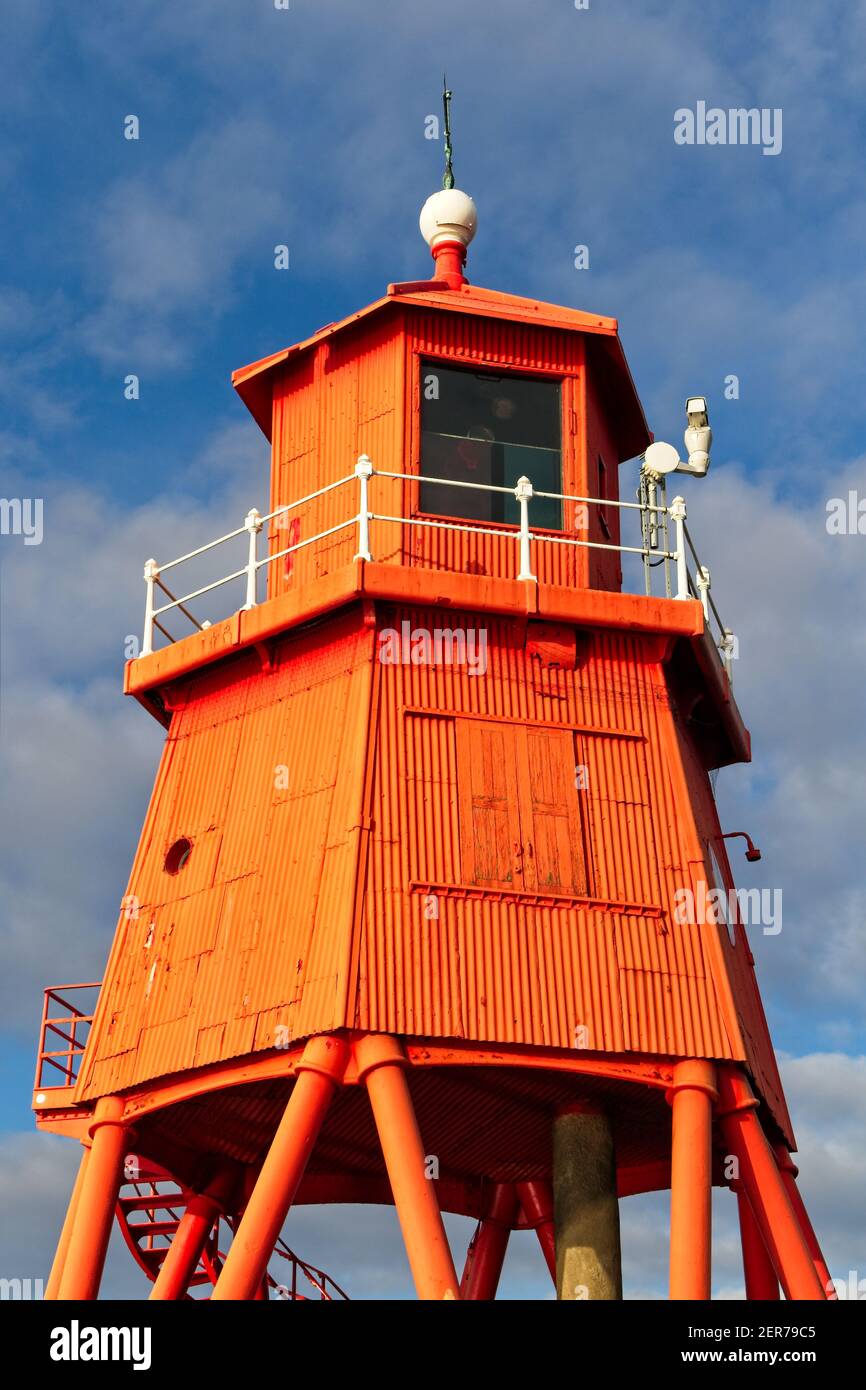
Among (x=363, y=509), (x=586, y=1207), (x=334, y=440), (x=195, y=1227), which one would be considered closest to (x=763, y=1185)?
(x=586, y=1207)

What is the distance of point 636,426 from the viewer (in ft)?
92.1

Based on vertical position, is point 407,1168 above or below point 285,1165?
below

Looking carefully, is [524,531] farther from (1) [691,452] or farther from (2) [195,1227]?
(2) [195,1227]

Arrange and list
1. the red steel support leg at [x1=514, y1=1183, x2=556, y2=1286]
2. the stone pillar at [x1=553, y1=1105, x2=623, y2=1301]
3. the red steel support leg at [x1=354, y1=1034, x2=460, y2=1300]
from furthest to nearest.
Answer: the red steel support leg at [x1=514, y1=1183, x2=556, y2=1286] → the stone pillar at [x1=553, y1=1105, x2=623, y2=1301] → the red steel support leg at [x1=354, y1=1034, x2=460, y2=1300]

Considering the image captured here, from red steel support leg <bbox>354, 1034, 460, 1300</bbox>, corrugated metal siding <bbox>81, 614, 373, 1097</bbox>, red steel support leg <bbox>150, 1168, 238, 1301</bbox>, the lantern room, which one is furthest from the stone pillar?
the lantern room

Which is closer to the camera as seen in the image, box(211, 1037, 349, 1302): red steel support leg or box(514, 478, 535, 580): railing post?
box(211, 1037, 349, 1302): red steel support leg

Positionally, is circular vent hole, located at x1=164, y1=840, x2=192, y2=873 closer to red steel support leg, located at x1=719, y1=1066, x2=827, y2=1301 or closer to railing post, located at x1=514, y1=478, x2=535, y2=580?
railing post, located at x1=514, y1=478, x2=535, y2=580

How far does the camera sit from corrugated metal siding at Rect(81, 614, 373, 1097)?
71.1 ft

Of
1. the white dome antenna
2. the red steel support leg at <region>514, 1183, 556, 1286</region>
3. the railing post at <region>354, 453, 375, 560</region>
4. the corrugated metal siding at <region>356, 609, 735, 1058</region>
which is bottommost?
the red steel support leg at <region>514, 1183, 556, 1286</region>

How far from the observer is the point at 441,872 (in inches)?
868

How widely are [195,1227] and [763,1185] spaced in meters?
7.39

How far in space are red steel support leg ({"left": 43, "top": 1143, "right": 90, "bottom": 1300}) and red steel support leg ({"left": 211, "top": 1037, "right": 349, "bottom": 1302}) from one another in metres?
2.84
